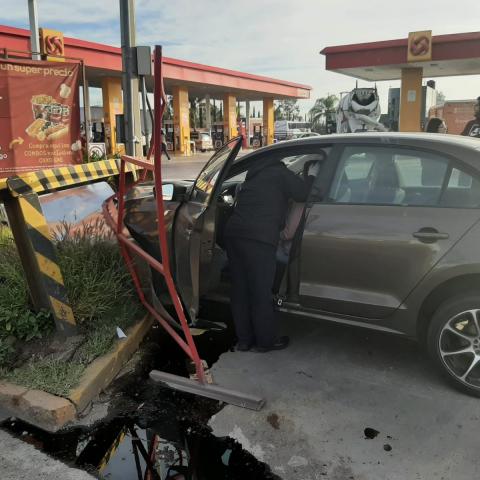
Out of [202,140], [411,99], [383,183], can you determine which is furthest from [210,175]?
[202,140]

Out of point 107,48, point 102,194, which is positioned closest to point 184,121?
point 107,48

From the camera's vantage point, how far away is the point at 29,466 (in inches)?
108

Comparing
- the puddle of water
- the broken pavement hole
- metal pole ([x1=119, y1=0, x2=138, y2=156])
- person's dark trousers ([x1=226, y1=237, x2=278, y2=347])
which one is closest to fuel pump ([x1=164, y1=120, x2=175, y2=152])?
metal pole ([x1=119, y1=0, x2=138, y2=156])

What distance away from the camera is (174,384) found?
3.50m

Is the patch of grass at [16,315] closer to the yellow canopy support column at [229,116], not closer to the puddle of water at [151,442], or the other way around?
the puddle of water at [151,442]

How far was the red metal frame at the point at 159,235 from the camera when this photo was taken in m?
2.75

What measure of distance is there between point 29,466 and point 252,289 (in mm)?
1787

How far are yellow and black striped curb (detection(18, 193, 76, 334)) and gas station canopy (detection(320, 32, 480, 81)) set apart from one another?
19.8 m

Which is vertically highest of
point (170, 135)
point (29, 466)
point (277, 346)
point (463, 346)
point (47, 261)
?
point (170, 135)

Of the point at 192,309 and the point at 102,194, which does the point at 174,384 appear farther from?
the point at 102,194

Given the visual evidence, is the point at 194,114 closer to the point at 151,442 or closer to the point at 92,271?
the point at 92,271

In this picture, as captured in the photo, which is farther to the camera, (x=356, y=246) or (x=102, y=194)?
(x=102, y=194)

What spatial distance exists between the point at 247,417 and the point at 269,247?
1.18 metres

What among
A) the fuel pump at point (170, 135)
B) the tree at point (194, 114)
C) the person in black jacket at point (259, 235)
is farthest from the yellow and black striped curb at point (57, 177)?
the tree at point (194, 114)
